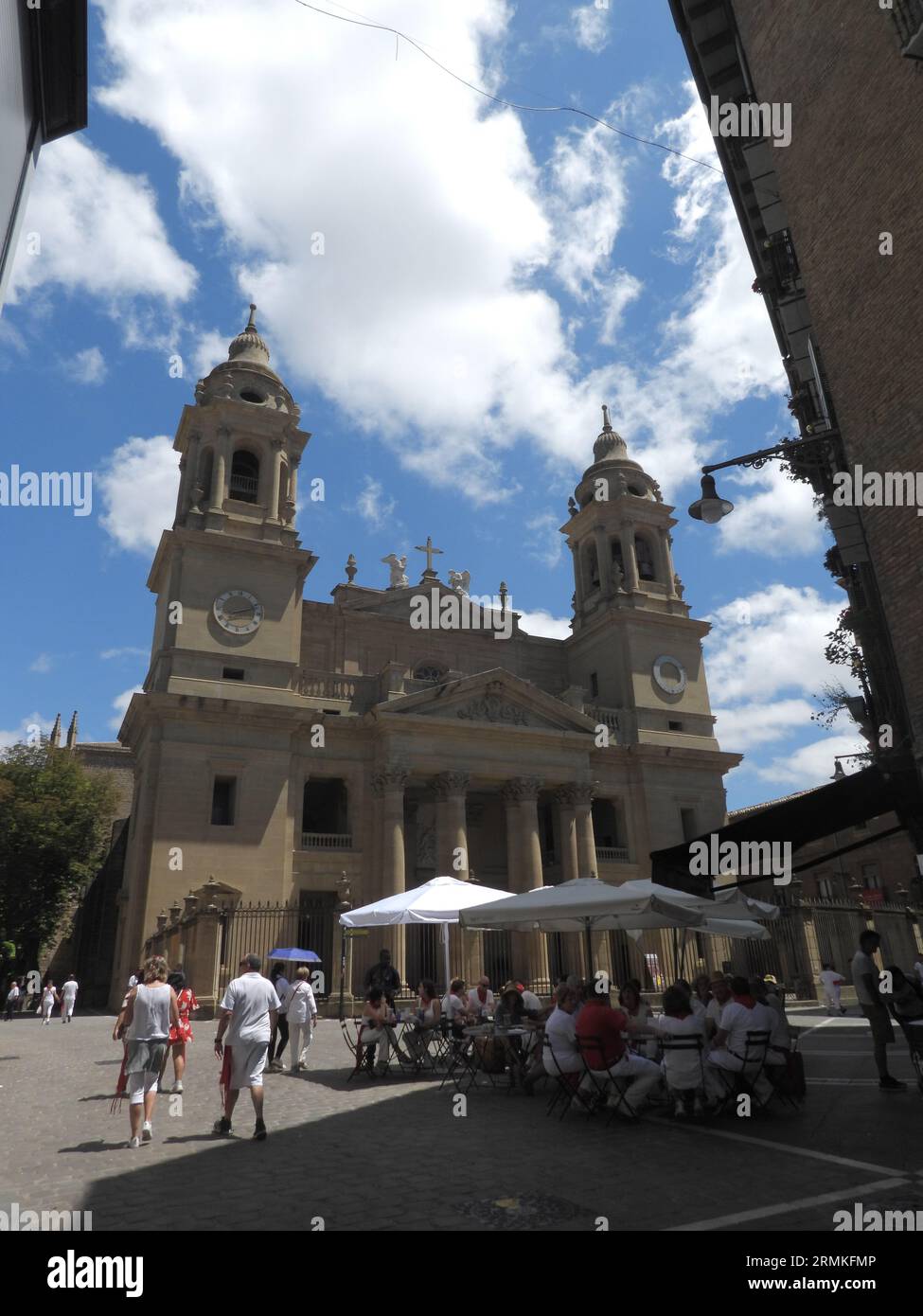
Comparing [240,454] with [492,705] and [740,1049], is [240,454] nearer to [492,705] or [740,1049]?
[492,705]

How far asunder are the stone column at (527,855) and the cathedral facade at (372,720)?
0.08 meters

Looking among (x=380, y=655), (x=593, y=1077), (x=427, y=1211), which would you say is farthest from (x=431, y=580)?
(x=427, y=1211)

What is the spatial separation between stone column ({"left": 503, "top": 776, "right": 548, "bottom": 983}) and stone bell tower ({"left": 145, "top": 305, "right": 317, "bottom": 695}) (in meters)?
9.92

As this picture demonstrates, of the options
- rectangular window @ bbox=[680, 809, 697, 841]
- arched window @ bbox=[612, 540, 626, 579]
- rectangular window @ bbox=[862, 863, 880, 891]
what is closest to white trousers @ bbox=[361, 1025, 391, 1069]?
rectangular window @ bbox=[680, 809, 697, 841]

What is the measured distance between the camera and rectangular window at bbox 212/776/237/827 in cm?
2944

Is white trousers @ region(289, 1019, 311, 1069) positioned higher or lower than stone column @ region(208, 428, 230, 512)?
lower

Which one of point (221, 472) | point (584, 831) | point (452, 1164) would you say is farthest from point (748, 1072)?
point (221, 472)

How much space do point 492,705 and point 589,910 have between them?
22554 mm

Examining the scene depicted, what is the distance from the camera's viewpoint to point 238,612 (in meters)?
32.0

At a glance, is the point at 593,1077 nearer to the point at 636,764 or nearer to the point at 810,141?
the point at 810,141

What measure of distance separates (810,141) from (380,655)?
28151mm

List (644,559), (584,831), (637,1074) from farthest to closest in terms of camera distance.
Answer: (644,559)
(584,831)
(637,1074)

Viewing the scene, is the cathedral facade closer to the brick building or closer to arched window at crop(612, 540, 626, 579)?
arched window at crop(612, 540, 626, 579)

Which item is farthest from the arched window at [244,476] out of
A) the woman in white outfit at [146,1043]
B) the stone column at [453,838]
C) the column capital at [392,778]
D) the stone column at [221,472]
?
the woman in white outfit at [146,1043]
